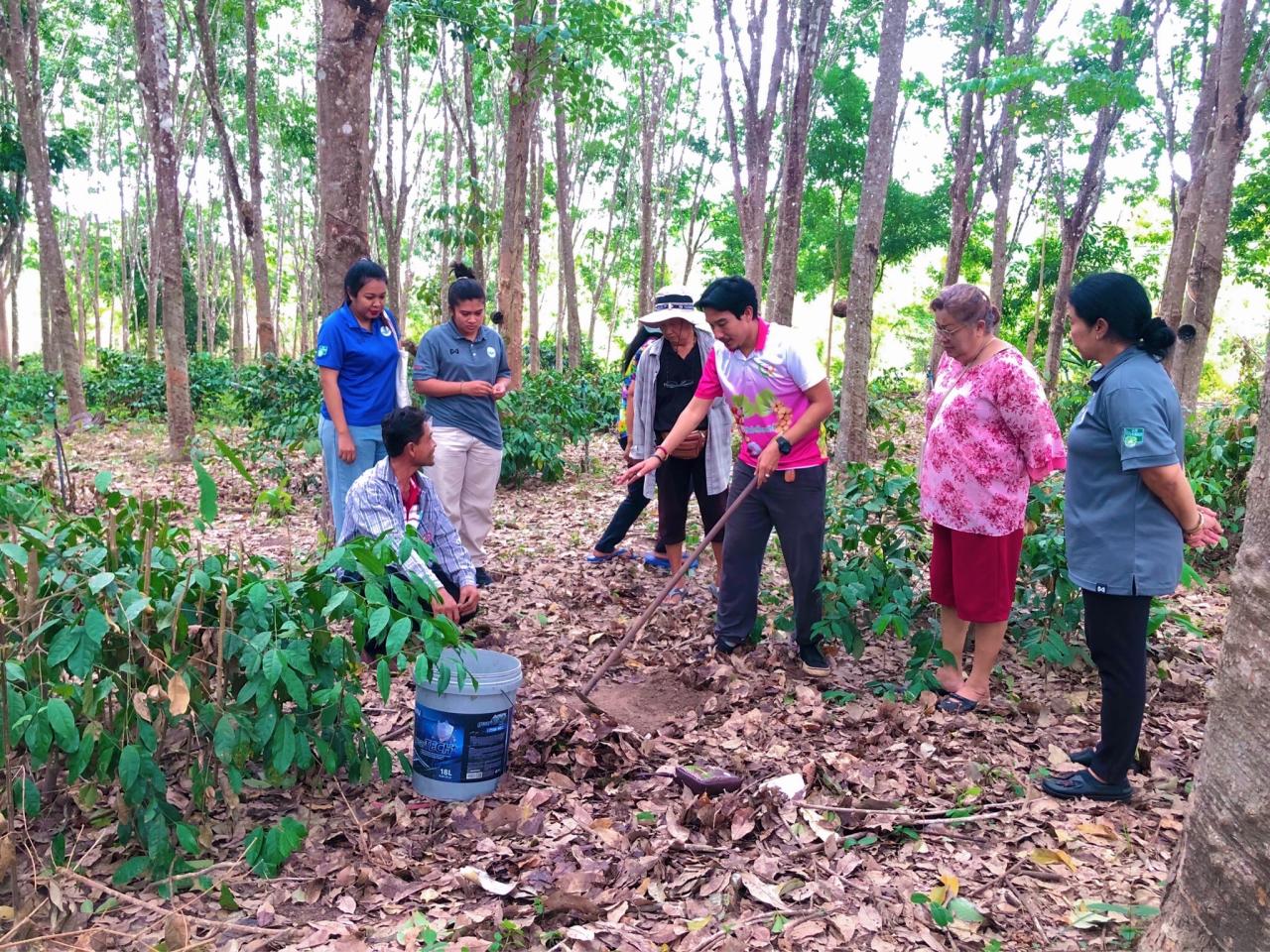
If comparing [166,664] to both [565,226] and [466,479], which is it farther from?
[565,226]

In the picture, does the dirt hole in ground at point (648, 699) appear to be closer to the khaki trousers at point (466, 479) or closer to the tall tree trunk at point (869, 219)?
the khaki trousers at point (466, 479)

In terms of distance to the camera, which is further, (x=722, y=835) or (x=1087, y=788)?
(x=1087, y=788)

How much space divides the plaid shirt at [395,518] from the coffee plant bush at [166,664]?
79 cm

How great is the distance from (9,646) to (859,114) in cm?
1653

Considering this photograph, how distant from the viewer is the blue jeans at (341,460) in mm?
4527

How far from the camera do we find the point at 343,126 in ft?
15.1

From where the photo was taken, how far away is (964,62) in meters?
14.3

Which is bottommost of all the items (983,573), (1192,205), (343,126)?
(983,573)

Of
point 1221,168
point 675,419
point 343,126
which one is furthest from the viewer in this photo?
point 1221,168

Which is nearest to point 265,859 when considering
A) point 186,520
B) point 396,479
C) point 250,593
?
point 250,593

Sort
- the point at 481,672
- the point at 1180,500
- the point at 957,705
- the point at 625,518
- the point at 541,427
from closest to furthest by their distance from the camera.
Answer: the point at 1180,500, the point at 481,672, the point at 957,705, the point at 625,518, the point at 541,427

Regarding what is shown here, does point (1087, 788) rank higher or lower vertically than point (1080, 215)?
lower

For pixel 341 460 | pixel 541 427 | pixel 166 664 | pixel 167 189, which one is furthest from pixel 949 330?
pixel 167 189

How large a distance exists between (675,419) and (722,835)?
2804 millimetres
